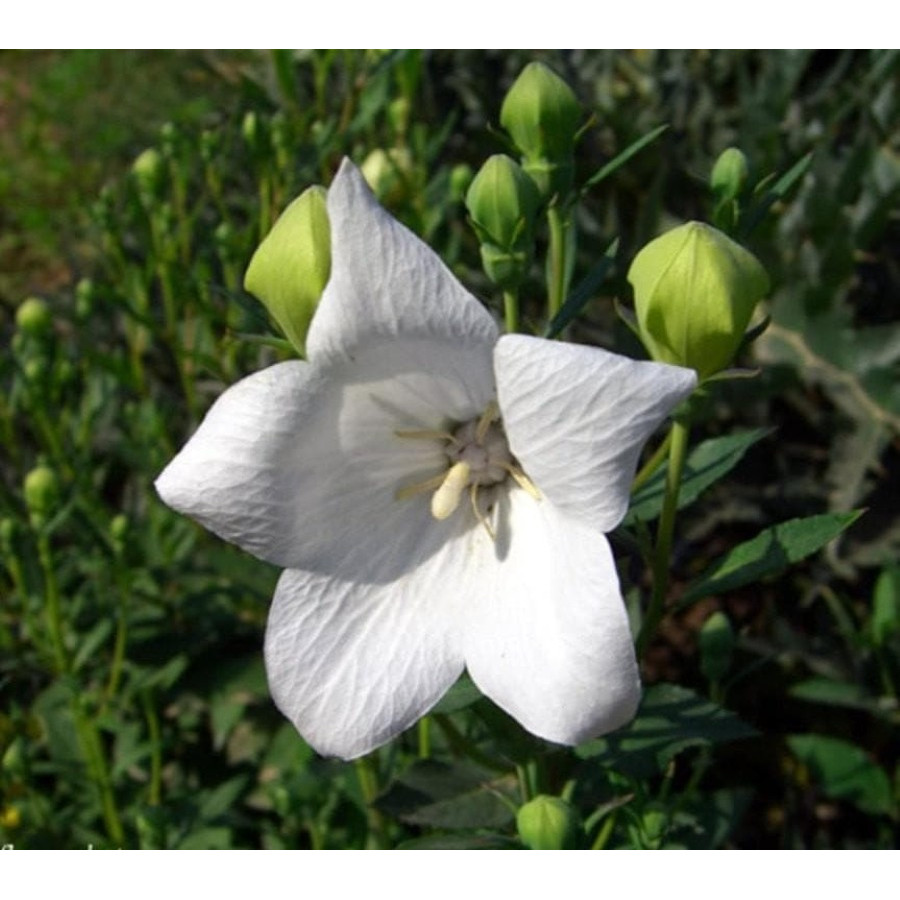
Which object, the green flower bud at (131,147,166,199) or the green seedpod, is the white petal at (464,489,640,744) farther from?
the green flower bud at (131,147,166,199)

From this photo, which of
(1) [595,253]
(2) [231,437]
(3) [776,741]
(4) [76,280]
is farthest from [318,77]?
(3) [776,741]

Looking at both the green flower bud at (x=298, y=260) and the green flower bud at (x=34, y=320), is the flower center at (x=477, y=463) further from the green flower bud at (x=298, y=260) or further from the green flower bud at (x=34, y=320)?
the green flower bud at (x=34, y=320)

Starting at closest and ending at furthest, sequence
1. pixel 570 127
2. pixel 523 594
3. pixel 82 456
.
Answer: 1. pixel 523 594
2. pixel 570 127
3. pixel 82 456

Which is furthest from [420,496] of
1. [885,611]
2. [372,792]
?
[885,611]

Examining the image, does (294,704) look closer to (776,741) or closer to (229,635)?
(229,635)

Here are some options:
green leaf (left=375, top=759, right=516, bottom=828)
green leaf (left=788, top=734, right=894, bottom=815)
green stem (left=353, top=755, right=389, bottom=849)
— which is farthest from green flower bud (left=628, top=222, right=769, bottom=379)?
green leaf (left=788, top=734, right=894, bottom=815)

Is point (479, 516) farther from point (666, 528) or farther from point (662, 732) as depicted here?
point (662, 732)
